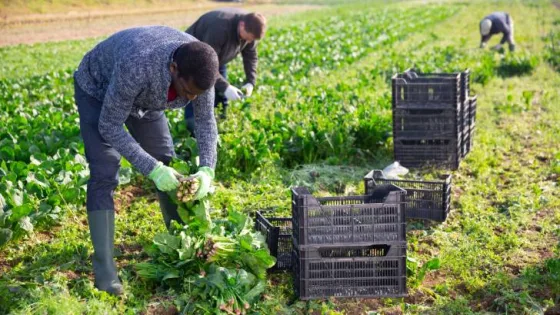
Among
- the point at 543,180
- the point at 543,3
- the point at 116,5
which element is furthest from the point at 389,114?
the point at 543,3

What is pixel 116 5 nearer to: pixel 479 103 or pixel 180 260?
pixel 479 103

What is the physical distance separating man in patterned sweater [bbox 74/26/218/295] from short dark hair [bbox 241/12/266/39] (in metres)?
2.47

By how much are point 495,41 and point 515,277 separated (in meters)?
17.4

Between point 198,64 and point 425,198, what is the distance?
3.02 meters

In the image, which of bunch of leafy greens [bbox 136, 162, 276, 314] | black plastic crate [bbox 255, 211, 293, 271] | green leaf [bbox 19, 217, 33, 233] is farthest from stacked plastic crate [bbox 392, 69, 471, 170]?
green leaf [bbox 19, 217, 33, 233]

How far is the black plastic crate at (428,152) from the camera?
8227 mm

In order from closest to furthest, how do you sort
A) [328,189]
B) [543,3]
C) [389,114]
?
[328,189], [389,114], [543,3]

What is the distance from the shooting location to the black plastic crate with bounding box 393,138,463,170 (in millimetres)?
8227

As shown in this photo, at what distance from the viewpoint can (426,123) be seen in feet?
26.9

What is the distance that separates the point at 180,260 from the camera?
4.92 metres

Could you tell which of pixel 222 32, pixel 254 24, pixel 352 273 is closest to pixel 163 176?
pixel 352 273

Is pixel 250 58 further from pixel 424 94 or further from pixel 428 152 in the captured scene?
pixel 428 152

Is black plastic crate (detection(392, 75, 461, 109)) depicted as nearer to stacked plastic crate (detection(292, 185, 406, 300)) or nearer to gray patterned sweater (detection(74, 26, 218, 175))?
stacked plastic crate (detection(292, 185, 406, 300))

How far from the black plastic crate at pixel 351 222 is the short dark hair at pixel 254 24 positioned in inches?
120
